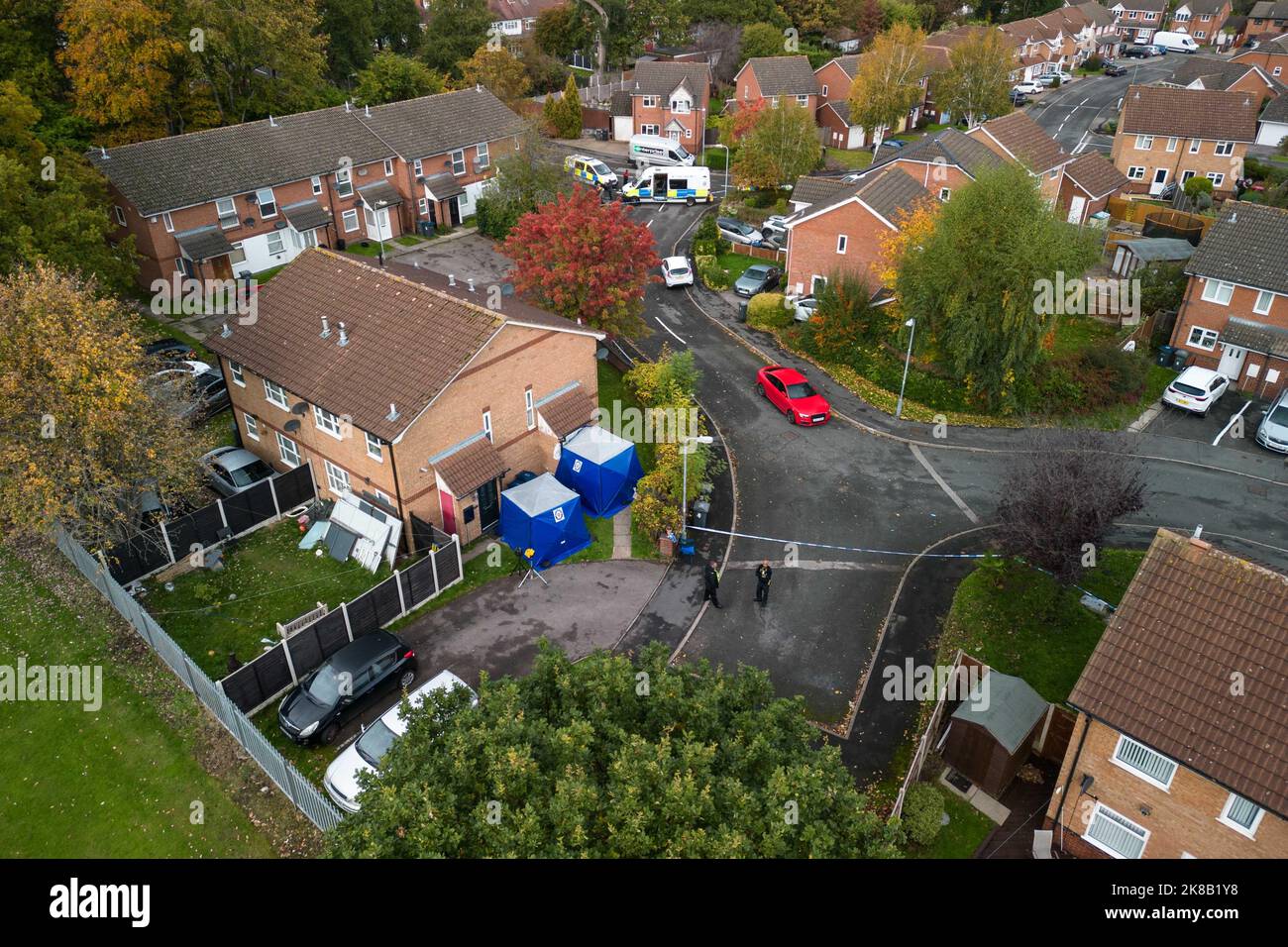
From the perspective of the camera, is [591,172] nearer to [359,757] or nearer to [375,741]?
[375,741]

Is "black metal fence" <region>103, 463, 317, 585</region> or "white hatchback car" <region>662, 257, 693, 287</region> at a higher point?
"white hatchback car" <region>662, 257, 693, 287</region>

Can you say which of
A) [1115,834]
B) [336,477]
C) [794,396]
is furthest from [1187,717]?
[336,477]

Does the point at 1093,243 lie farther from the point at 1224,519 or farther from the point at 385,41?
the point at 385,41

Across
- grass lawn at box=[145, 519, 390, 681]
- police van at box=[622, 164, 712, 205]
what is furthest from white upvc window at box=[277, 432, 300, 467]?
police van at box=[622, 164, 712, 205]

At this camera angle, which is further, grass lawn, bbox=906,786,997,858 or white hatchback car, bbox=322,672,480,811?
white hatchback car, bbox=322,672,480,811

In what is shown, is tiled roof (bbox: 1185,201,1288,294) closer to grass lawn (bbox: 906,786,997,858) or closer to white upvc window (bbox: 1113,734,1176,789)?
white upvc window (bbox: 1113,734,1176,789)

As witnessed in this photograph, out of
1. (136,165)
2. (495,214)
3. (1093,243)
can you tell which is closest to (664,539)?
(1093,243)

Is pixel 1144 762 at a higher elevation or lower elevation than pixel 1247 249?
lower
